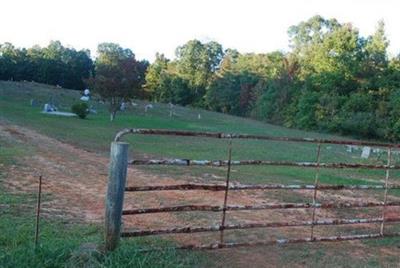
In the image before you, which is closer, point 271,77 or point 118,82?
point 118,82

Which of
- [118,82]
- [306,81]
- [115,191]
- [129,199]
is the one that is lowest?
[129,199]

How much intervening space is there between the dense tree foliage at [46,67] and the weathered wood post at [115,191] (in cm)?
6703

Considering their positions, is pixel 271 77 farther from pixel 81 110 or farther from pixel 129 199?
pixel 129 199

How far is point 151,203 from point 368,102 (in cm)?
4512

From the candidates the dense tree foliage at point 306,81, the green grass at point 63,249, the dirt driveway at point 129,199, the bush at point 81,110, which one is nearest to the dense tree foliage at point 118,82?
the bush at point 81,110

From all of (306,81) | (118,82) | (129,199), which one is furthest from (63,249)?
(306,81)

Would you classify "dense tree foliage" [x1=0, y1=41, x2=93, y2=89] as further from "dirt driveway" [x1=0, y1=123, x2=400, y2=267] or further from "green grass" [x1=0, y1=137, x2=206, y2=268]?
"green grass" [x1=0, y1=137, x2=206, y2=268]

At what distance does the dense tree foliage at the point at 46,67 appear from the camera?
7162 centimetres

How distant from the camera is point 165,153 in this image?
56.2 feet

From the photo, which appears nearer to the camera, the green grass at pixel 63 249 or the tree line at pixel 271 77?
the green grass at pixel 63 249

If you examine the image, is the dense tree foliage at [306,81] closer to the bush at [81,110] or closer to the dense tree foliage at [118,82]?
the dense tree foliage at [118,82]

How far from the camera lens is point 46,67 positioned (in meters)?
72.6

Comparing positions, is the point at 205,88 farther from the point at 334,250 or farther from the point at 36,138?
the point at 334,250

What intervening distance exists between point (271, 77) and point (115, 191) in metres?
61.8
